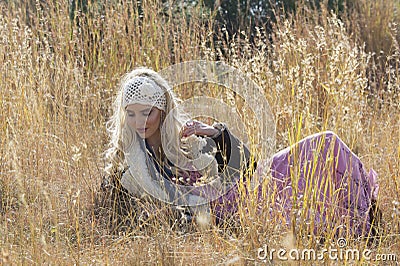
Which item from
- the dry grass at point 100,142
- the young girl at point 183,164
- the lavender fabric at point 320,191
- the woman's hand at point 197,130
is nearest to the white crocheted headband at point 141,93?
the young girl at point 183,164

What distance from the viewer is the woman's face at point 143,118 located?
2535 millimetres

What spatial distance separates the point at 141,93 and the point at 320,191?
0.84m

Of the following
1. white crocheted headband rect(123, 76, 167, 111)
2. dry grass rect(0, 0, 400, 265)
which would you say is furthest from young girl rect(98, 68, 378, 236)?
dry grass rect(0, 0, 400, 265)

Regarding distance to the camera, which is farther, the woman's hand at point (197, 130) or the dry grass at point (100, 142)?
the woman's hand at point (197, 130)

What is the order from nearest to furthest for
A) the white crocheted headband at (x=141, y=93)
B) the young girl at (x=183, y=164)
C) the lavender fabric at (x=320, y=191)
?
1. the lavender fabric at (x=320, y=191)
2. the young girl at (x=183, y=164)
3. the white crocheted headband at (x=141, y=93)

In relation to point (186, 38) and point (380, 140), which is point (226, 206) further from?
point (186, 38)

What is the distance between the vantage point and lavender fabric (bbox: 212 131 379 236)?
2.06 metres

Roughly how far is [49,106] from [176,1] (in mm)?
1888

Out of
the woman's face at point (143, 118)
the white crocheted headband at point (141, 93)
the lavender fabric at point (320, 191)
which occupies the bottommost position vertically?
the lavender fabric at point (320, 191)

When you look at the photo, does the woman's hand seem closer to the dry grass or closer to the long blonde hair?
the long blonde hair

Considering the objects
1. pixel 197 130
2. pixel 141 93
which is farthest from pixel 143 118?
pixel 197 130

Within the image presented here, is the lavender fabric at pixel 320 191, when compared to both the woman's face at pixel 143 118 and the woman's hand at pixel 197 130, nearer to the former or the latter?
the woman's hand at pixel 197 130

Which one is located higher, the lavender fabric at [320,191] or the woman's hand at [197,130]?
the woman's hand at [197,130]

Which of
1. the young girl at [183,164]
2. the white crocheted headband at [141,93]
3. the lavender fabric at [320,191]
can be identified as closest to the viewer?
the lavender fabric at [320,191]
